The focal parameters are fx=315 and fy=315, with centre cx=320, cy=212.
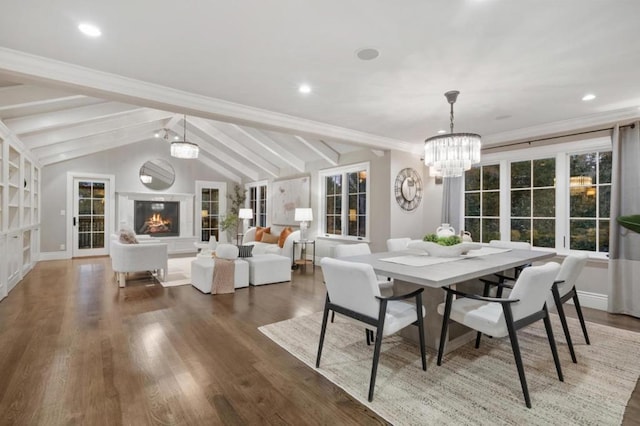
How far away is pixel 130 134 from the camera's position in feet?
26.1

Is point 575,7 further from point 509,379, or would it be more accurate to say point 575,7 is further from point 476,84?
point 509,379

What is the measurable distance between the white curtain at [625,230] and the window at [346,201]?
3.38 m

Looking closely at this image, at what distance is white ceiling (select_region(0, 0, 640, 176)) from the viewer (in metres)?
1.99

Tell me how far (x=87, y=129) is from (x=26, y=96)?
273 centimetres

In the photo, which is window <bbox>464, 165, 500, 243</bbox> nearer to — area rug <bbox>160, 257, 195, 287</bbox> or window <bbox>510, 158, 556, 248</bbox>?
window <bbox>510, 158, 556, 248</bbox>

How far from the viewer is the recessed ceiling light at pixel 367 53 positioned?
2.44m

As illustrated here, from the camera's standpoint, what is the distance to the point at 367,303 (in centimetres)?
208

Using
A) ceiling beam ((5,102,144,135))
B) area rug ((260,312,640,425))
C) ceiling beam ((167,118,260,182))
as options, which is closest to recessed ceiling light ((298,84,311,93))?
area rug ((260,312,640,425))

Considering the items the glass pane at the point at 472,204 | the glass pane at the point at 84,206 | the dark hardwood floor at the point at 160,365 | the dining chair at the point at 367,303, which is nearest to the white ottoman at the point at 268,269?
the dark hardwood floor at the point at 160,365

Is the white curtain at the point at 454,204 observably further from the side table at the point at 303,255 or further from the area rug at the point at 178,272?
the area rug at the point at 178,272

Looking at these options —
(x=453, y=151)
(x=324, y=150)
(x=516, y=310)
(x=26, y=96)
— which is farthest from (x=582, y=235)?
(x=26, y=96)

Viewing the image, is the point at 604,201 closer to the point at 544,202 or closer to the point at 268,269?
the point at 544,202

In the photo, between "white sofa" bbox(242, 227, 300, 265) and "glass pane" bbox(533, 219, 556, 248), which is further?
"white sofa" bbox(242, 227, 300, 265)

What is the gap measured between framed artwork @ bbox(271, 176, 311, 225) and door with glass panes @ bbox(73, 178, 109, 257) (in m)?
4.39
